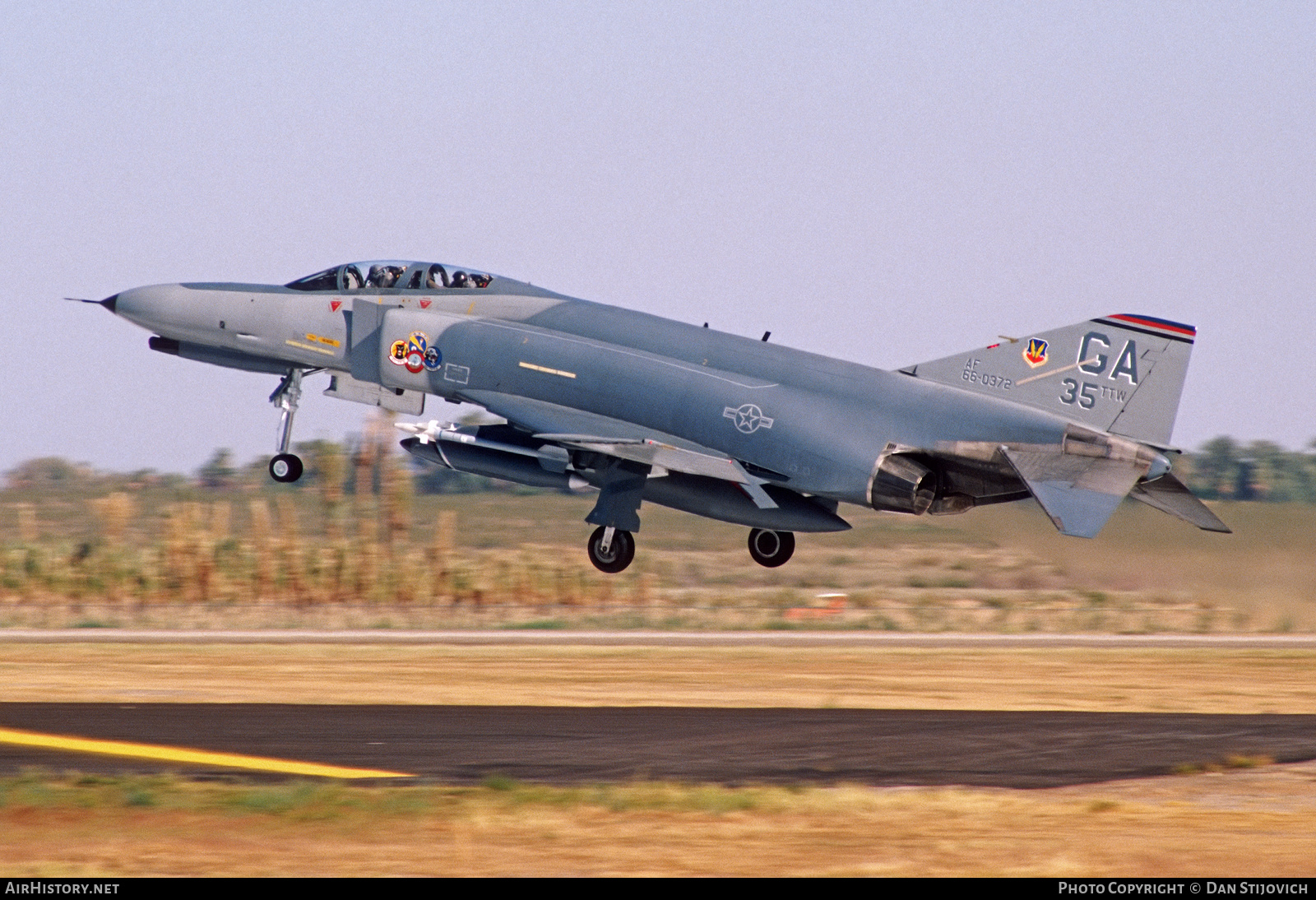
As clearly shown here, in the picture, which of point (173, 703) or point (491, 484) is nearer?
point (173, 703)

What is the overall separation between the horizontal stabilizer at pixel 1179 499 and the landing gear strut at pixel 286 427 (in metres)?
13.2

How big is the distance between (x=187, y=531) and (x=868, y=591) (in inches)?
746

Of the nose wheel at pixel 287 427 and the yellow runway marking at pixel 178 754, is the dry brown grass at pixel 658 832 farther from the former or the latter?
the nose wheel at pixel 287 427

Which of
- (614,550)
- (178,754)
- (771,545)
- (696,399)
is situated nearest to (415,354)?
(614,550)

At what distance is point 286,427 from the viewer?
26969mm

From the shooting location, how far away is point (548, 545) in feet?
194

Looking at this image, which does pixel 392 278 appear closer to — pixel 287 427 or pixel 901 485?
pixel 287 427

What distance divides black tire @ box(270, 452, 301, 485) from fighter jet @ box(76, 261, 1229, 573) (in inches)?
1.6

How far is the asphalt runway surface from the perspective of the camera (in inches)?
551

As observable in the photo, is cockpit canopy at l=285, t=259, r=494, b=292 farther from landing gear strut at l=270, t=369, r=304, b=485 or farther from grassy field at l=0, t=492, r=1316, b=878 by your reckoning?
grassy field at l=0, t=492, r=1316, b=878

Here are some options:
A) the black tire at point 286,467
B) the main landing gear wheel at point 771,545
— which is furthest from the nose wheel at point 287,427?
the main landing gear wheel at point 771,545

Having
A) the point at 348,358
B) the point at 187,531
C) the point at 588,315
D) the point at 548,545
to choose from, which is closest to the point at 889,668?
the point at 588,315

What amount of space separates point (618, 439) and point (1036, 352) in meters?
6.35

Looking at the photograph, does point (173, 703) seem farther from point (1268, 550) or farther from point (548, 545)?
point (548, 545)
